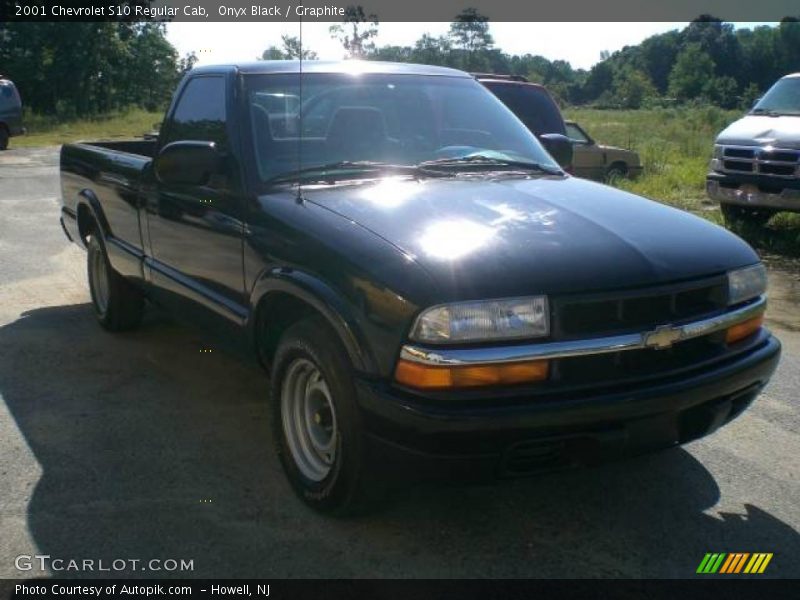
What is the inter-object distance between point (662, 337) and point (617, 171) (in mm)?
12572

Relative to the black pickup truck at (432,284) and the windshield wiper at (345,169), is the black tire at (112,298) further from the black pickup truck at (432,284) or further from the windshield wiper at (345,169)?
the windshield wiper at (345,169)

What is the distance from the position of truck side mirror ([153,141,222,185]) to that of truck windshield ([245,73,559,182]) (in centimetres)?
21

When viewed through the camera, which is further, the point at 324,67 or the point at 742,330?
the point at 324,67

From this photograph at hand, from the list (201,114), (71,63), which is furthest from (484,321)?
(71,63)

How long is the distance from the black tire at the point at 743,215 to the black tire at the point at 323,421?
830cm

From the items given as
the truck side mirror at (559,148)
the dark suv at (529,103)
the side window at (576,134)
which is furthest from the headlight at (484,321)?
the side window at (576,134)

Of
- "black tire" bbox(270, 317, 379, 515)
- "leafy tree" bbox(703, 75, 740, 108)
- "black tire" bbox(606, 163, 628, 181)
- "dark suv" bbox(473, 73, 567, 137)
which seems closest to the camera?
"black tire" bbox(270, 317, 379, 515)

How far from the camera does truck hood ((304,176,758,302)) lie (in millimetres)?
2881

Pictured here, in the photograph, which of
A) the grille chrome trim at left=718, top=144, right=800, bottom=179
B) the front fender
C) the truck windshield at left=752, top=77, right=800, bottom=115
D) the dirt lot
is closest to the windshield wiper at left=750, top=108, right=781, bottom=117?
the truck windshield at left=752, top=77, right=800, bottom=115

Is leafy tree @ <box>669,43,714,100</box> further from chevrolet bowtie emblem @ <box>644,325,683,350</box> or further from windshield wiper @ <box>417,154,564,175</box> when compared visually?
chevrolet bowtie emblem @ <box>644,325,683,350</box>

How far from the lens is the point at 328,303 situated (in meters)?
3.08

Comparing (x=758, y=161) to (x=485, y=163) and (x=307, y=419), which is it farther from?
(x=307, y=419)

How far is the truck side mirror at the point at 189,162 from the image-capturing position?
3830 mm

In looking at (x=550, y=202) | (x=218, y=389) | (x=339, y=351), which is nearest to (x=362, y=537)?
(x=339, y=351)
